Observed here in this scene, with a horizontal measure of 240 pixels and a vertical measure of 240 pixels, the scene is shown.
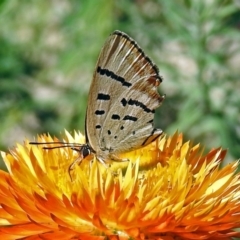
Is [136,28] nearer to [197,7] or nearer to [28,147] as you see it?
[197,7]

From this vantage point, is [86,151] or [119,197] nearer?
[119,197]

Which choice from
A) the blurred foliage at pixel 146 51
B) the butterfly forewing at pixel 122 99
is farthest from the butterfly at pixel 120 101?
the blurred foliage at pixel 146 51

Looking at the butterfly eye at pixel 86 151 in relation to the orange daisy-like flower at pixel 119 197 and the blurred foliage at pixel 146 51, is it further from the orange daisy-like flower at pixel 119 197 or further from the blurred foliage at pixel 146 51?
the blurred foliage at pixel 146 51

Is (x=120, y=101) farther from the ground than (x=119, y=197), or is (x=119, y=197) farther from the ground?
(x=120, y=101)

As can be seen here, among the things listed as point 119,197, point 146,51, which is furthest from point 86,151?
point 146,51

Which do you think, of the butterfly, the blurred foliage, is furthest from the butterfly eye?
the blurred foliage

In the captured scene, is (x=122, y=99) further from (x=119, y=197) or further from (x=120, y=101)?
(x=119, y=197)

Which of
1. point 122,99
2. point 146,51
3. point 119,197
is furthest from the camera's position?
point 146,51
